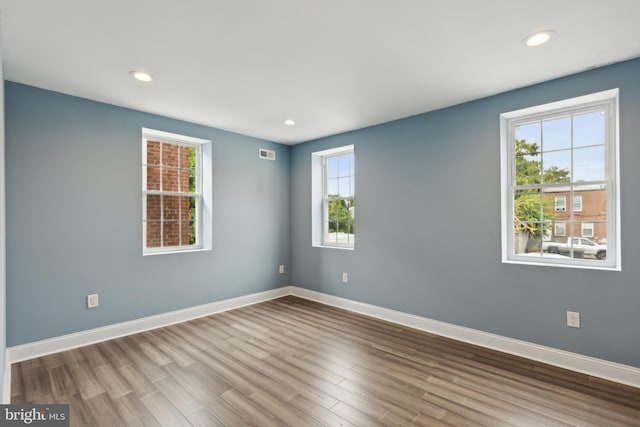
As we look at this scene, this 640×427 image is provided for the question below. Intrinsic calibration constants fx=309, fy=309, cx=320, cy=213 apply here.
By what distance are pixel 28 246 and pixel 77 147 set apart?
1044 millimetres

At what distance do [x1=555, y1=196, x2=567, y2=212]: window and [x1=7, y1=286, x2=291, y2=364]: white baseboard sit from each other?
3.90 m

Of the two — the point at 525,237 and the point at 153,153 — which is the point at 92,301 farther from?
the point at 525,237

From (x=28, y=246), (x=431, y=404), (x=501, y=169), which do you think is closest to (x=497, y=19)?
(x=501, y=169)

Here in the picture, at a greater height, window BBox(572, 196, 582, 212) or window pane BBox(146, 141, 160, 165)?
window pane BBox(146, 141, 160, 165)

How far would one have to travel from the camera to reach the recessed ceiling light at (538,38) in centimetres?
208

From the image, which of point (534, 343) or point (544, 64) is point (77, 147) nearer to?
point (544, 64)

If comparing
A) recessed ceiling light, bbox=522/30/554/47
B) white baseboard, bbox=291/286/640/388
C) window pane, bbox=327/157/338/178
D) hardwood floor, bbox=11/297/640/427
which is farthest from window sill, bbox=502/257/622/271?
window pane, bbox=327/157/338/178

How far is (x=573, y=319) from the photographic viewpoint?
2652mm

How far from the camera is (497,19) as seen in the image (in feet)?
6.41

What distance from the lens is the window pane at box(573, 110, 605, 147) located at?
270 centimetres

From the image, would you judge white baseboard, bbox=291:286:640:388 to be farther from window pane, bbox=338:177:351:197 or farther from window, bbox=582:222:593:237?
window pane, bbox=338:177:351:197

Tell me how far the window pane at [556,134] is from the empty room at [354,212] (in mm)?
19

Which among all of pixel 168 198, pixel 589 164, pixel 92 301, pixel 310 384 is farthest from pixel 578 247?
pixel 92 301

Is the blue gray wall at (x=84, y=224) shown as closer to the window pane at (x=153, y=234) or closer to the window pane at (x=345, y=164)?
the window pane at (x=153, y=234)
